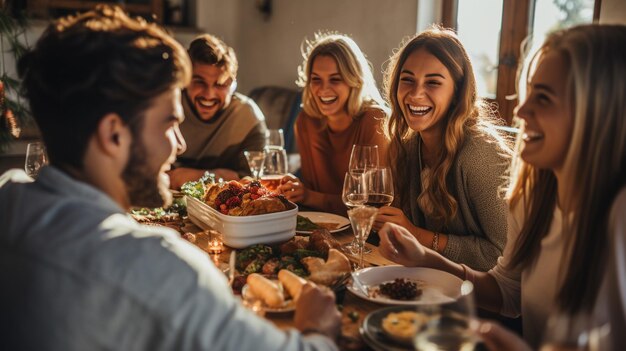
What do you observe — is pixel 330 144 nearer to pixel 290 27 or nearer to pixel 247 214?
pixel 247 214

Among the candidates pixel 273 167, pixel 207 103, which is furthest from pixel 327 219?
pixel 207 103

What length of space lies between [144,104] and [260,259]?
0.77 m

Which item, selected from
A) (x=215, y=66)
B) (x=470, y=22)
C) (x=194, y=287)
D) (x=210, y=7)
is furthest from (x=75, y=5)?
(x=194, y=287)

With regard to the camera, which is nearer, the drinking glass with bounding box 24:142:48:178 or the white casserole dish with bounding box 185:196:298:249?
the white casserole dish with bounding box 185:196:298:249

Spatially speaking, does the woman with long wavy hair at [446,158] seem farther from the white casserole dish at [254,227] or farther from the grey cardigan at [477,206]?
the white casserole dish at [254,227]

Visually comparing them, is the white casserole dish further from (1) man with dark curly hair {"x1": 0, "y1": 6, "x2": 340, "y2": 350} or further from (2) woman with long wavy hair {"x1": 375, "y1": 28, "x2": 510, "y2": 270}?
(1) man with dark curly hair {"x1": 0, "y1": 6, "x2": 340, "y2": 350}

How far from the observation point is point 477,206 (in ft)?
7.63

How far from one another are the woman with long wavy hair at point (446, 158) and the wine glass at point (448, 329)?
1.22 meters

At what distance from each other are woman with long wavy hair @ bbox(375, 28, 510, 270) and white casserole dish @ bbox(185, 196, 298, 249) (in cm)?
36

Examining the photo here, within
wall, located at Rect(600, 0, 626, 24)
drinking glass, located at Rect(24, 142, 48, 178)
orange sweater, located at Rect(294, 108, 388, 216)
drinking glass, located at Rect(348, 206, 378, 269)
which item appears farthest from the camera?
orange sweater, located at Rect(294, 108, 388, 216)

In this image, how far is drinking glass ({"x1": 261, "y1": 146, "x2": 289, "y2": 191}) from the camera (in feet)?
8.85

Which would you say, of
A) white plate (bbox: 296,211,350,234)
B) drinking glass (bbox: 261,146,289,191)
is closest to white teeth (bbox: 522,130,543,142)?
white plate (bbox: 296,211,350,234)

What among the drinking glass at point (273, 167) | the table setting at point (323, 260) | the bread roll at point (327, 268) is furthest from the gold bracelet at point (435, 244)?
the drinking glass at point (273, 167)

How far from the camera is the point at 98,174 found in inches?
48.3
